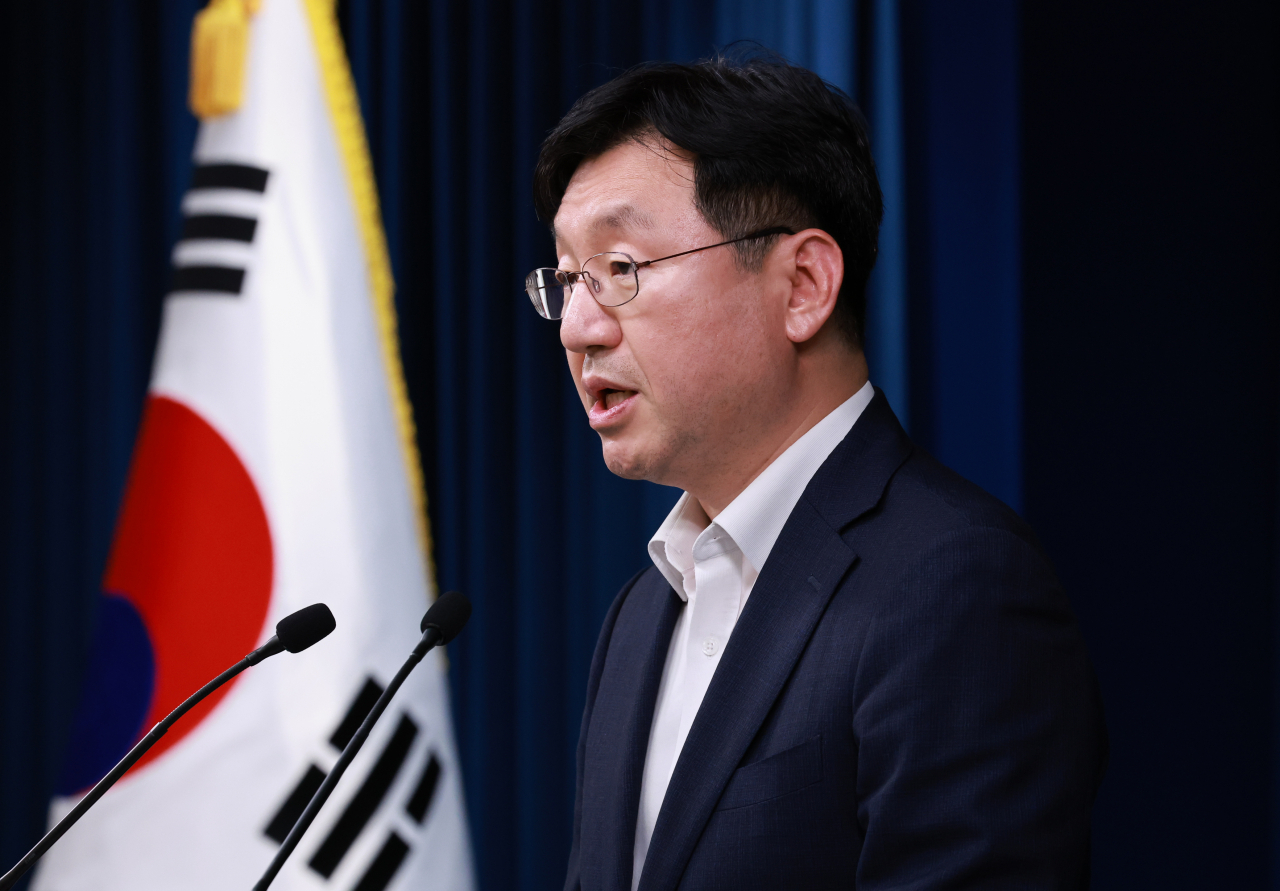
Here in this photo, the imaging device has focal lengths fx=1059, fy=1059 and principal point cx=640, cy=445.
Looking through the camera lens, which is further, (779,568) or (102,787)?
(779,568)

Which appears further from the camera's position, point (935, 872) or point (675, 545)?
point (675, 545)

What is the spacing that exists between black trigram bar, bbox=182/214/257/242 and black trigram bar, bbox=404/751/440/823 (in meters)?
1.03

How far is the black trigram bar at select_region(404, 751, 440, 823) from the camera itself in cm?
192

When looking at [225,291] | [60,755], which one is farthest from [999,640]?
[60,755]

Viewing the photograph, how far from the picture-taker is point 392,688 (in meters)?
0.94

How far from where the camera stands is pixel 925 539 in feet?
3.25

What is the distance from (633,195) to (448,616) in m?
0.50

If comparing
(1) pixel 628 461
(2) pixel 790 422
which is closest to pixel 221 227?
(1) pixel 628 461

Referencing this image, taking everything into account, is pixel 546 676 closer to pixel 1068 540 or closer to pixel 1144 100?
pixel 1068 540

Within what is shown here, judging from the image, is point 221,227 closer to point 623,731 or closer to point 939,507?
point 623,731

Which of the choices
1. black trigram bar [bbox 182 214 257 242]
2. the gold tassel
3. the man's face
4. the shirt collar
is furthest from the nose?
the gold tassel

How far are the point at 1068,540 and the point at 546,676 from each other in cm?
113

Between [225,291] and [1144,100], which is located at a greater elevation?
[1144,100]

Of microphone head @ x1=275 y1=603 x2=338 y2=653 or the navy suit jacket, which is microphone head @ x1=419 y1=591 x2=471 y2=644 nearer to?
microphone head @ x1=275 y1=603 x2=338 y2=653
